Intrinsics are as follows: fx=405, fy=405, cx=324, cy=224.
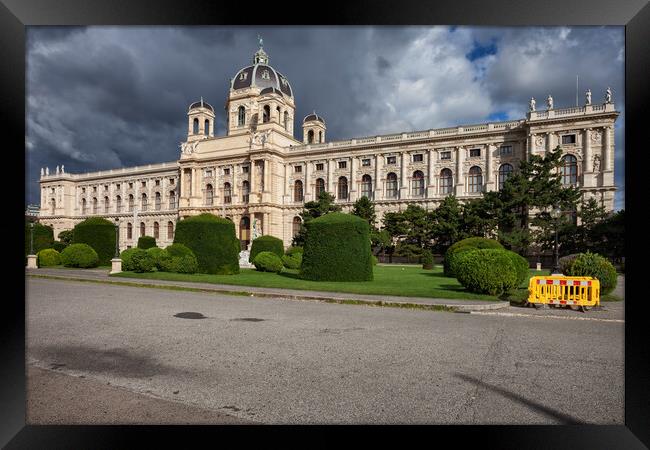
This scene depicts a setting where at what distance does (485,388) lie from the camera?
4.21 metres

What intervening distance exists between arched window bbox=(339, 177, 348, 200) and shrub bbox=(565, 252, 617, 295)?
3946 cm

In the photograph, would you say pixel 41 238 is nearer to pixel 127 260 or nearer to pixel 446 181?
pixel 127 260

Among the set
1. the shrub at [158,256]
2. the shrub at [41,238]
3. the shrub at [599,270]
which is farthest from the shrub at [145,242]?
the shrub at [599,270]

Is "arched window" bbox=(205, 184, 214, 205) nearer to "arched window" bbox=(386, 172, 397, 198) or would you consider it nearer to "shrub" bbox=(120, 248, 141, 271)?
"arched window" bbox=(386, 172, 397, 198)

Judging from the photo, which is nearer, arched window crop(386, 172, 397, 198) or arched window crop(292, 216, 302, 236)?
arched window crop(386, 172, 397, 198)

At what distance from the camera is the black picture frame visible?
2758 millimetres

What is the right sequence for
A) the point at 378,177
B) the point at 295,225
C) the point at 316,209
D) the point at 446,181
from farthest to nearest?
1. the point at 295,225
2. the point at 378,177
3. the point at 446,181
4. the point at 316,209

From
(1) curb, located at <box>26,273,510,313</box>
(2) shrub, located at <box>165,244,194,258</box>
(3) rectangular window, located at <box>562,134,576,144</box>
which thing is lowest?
(1) curb, located at <box>26,273,510,313</box>

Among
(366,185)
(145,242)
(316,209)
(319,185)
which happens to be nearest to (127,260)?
(145,242)

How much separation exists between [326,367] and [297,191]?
49.8 metres

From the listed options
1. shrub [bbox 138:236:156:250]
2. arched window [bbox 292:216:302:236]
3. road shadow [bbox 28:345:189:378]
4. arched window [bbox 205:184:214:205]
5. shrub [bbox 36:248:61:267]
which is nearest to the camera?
road shadow [bbox 28:345:189:378]

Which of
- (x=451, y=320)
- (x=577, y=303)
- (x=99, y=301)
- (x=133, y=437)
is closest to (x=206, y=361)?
(x=133, y=437)

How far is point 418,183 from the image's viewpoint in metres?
47.0

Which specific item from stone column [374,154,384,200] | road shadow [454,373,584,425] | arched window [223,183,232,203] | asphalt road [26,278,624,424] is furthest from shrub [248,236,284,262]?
arched window [223,183,232,203]
